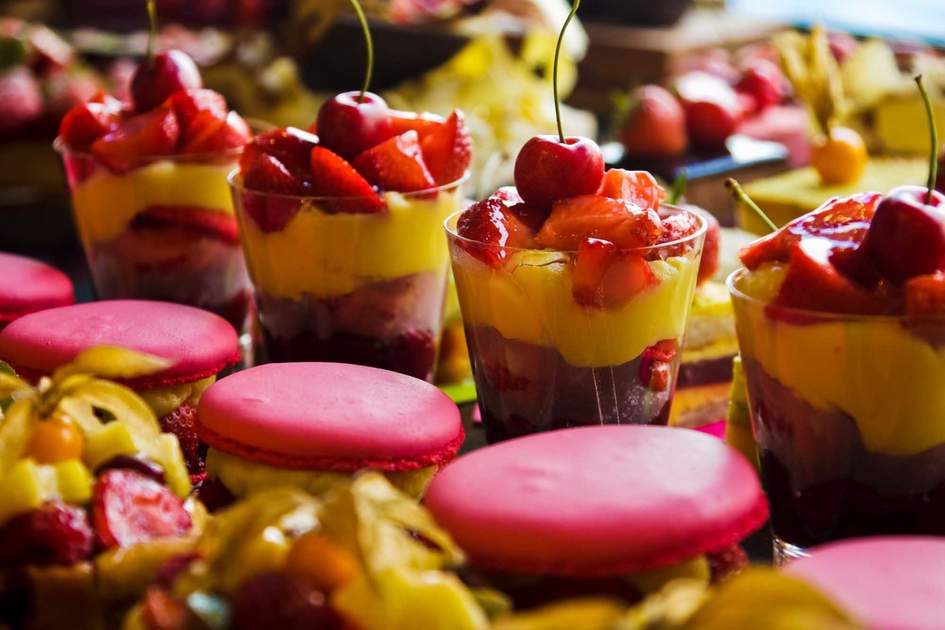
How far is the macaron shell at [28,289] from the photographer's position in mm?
1392

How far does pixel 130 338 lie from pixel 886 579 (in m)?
0.77

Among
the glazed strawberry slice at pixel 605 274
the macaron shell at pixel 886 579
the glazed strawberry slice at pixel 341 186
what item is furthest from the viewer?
the glazed strawberry slice at pixel 341 186

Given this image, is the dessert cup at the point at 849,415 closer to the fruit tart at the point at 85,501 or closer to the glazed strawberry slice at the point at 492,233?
the glazed strawberry slice at the point at 492,233

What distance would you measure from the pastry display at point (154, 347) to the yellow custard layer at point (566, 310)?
29 cm

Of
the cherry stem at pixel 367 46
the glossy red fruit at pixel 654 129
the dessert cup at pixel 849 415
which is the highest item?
the cherry stem at pixel 367 46

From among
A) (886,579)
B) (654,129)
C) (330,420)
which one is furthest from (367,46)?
(654,129)

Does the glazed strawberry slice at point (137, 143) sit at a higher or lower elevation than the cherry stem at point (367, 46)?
lower

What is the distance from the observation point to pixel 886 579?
730 mm

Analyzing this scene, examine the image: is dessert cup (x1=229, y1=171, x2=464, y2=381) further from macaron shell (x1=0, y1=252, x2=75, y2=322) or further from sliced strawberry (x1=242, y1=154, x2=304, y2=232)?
macaron shell (x1=0, y1=252, x2=75, y2=322)

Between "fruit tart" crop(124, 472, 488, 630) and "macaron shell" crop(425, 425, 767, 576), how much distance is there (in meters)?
0.04

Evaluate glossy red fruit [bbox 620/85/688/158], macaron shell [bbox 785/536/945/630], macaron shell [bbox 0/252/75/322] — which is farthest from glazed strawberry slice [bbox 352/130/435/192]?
glossy red fruit [bbox 620/85/688/158]

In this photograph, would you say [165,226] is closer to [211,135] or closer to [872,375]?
[211,135]

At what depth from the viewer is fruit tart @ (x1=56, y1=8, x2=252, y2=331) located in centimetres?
154

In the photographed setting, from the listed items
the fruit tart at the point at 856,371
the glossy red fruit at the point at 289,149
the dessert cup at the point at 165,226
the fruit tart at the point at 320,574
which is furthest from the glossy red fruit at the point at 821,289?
the dessert cup at the point at 165,226
